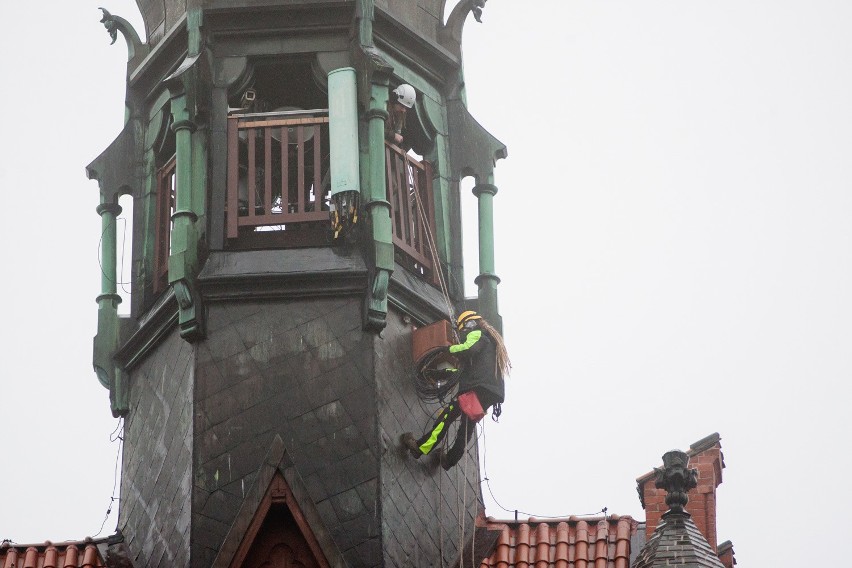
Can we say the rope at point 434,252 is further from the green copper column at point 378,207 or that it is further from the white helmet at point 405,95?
the green copper column at point 378,207

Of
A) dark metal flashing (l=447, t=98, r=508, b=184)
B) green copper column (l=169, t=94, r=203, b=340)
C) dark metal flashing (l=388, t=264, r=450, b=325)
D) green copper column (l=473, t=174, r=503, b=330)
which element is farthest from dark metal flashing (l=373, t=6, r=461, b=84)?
dark metal flashing (l=388, t=264, r=450, b=325)

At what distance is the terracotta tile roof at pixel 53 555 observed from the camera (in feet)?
112

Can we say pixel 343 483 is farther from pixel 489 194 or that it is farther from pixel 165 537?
pixel 489 194

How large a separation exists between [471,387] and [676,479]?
2675mm

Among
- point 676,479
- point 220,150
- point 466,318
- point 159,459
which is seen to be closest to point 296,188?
point 220,150

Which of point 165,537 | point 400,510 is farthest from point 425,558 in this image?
point 165,537

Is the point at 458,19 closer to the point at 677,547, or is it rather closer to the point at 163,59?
the point at 163,59

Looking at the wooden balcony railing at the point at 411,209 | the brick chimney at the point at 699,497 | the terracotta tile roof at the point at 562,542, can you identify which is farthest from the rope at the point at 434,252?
the brick chimney at the point at 699,497

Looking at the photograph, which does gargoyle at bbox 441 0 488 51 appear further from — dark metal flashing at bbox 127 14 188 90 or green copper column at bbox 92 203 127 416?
green copper column at bbox 92 203 127 416

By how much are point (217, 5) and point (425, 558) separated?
7.59m

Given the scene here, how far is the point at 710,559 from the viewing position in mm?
32312

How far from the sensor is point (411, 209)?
35.6 metres

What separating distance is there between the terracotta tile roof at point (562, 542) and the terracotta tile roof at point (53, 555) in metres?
4.78

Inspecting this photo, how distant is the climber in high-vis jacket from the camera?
3338cm
